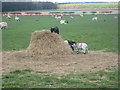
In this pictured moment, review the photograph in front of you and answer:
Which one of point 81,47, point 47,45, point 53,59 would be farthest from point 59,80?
point 81,47

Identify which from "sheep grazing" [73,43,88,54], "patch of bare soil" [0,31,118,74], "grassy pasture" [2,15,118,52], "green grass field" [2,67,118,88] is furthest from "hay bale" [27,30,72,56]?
"grassy pasture" [2,15,118,52]

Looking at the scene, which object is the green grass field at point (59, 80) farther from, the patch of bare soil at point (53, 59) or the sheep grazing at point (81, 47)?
the sheep grazing at point (81, 47)

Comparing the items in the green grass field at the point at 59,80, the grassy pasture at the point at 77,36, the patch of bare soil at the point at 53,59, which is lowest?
the green grass field at the point at 59,80

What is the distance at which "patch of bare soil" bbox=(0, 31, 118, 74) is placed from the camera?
38.8ft

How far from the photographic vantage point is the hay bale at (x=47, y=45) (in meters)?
14.5

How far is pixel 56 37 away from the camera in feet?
49.6

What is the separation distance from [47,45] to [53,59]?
53.0 inches

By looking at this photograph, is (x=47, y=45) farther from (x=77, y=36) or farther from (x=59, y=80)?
(x=77, y=36)

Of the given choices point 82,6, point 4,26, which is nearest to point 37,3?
point 82,6

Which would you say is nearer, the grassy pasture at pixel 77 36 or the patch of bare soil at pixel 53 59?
the patch of bare soil at pixel 53 59

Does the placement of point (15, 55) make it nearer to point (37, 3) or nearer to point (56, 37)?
point (56, 37)

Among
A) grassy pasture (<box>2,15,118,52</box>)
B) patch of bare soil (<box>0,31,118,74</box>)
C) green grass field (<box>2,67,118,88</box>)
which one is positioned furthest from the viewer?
grassy pasture (<box>2,15,118,52</box>)

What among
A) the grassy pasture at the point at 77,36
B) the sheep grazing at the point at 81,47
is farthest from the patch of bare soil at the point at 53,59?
the grassy pasture at the point at 77,36

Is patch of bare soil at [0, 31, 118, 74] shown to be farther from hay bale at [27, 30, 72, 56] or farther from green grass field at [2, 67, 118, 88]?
green grass field at [2, 67, 118, 88]
